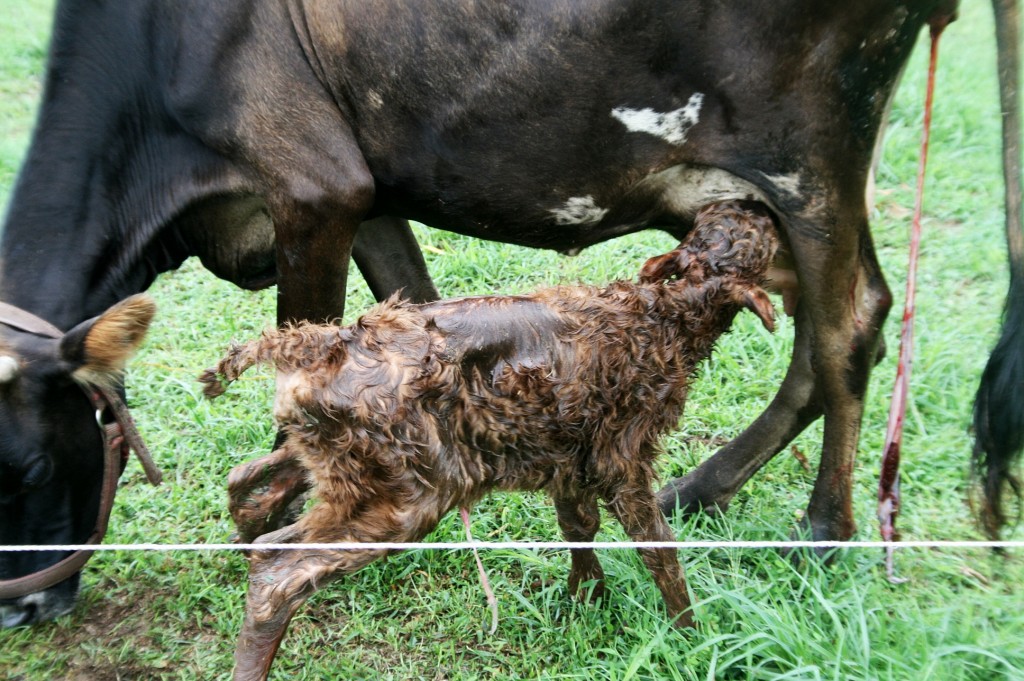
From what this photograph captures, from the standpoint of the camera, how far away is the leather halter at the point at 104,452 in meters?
3.05

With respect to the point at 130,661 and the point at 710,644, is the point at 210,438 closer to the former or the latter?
the point at 130,661

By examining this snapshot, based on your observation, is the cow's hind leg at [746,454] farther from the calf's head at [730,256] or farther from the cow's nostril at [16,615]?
the cow's nostril at [16,615]

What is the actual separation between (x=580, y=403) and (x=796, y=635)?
97 centimetres

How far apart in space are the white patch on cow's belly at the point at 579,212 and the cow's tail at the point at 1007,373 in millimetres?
1269

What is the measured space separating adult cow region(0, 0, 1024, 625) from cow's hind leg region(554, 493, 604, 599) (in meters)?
0.89

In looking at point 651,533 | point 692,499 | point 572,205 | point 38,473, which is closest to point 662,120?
point 572,205

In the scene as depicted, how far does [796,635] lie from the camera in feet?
9.51

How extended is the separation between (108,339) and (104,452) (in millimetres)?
531

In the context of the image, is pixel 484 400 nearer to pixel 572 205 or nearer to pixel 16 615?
pixel 572 205

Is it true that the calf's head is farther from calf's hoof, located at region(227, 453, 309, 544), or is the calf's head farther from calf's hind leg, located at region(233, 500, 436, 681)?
calf's hoof, located at region(227, 453, 309, 544)

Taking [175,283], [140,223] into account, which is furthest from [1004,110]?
[175,283]

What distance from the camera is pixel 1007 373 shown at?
309cm

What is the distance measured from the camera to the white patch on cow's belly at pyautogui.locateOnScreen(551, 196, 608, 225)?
10.5 ft

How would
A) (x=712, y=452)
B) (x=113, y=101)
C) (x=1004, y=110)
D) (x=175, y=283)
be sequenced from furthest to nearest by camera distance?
(x=175, y=283) → (x=712, y=452) → (x=113, y=101) → (x=1004, y=110)
